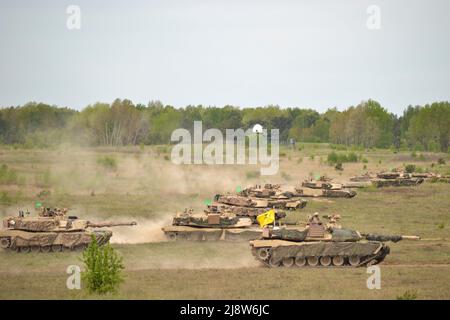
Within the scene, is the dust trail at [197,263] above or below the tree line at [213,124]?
below

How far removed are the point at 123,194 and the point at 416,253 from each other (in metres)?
32.0

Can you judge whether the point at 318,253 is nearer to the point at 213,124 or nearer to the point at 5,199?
the point at 5,199

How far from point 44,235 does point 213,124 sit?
341 feet

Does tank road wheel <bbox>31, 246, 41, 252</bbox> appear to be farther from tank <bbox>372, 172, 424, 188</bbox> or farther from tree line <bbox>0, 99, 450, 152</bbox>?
tree line <bbox>0, 99, 450, 152</bbox>

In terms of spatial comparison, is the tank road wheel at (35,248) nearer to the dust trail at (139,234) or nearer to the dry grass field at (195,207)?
the dry grass field at (195,207)

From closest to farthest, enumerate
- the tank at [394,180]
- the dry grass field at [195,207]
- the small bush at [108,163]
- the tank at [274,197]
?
the dry grass field at [195,207], the tank at [274,197], the tank at [394,180], the small bush at [108,163]

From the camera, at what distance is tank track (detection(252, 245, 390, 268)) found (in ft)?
105

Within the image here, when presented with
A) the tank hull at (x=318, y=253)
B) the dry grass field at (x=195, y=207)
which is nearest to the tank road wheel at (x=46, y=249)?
the dry grass field at (x=195, y=207)

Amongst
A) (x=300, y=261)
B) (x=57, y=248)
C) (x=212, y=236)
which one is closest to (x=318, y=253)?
(x=300, y=261)

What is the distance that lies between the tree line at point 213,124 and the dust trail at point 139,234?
54825mm

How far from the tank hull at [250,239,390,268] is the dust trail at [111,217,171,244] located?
9.06 metres

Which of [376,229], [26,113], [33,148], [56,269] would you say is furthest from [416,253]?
[26,113]

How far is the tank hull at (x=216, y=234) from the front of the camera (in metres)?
39.1

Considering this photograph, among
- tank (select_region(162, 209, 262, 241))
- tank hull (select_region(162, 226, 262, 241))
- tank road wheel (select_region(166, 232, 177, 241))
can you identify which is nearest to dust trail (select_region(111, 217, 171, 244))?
tank road wheel (select_region(166, 232, 177, 241))
